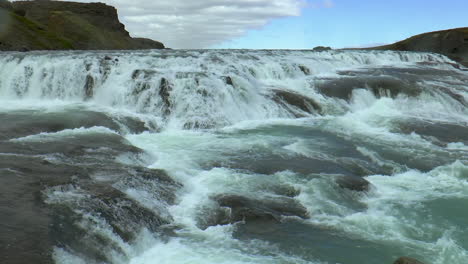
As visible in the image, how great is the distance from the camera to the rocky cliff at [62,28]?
196 ft

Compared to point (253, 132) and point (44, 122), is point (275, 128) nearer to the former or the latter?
point (253, 132)

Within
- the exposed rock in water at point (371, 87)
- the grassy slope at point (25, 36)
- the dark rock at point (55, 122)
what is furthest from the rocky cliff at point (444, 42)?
the dark rock at point (55, 122)

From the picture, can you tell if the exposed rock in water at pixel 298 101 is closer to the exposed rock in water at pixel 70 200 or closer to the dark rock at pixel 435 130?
the dark rock at pixel 435 130

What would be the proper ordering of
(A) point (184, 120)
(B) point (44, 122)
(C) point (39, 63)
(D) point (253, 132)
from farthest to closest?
(C) point (39, 63)
(A) point (184, 120)
(D) point (253, 132)
(B) point (44, 122)

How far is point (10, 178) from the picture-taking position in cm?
988

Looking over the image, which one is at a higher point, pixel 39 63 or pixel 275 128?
pixel 39 63

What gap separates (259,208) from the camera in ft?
33.0

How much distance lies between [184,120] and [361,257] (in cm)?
1292

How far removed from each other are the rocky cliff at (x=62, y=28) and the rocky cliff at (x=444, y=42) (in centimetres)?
5477

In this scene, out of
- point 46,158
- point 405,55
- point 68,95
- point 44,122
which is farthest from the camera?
point 405,55

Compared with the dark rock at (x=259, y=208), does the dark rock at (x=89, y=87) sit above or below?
above

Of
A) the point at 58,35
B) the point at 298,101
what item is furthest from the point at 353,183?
the point at 58,35

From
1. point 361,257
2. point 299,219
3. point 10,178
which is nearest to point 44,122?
point 10,178

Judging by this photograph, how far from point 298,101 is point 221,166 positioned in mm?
11189
